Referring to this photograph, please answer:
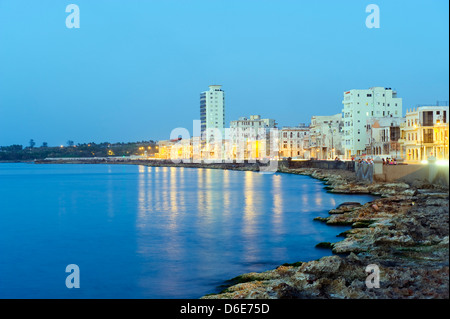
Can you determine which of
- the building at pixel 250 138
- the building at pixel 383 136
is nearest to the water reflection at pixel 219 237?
the building at pixel 383 136

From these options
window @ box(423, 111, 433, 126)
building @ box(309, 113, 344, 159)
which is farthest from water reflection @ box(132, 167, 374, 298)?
building @ box(309, 113, 344, 159)

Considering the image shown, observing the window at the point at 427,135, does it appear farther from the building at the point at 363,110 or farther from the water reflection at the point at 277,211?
the building at the point at 363,110

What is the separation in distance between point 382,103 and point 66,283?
7956 centimetres

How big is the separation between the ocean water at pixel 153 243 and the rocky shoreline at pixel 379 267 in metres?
2.06

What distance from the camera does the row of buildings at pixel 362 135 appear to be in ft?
190

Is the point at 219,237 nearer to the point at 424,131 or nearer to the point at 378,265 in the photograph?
the point at 378,265

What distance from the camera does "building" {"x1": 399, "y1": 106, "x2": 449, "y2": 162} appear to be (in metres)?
52.5

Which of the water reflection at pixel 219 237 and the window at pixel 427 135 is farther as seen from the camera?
the window at pixel 427 135

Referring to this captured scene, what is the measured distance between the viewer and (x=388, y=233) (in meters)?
19.8

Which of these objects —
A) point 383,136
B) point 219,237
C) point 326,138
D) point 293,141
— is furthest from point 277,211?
point 293,141

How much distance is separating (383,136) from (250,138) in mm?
84441

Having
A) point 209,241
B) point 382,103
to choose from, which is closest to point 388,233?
point 209,241

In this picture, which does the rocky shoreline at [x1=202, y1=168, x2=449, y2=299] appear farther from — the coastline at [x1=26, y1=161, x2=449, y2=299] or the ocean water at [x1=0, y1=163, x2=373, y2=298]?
the ocean water at [x1=0, y1=163, x2=373, y2=298]
